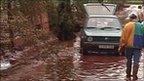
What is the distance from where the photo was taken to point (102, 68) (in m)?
15.7

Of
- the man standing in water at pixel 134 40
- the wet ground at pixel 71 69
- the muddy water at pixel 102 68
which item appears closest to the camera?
the man standing in water at pixel 134 40

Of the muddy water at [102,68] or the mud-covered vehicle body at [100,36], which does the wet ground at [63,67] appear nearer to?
the muddy water at [102,68]

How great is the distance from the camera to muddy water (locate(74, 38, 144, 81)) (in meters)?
13.7

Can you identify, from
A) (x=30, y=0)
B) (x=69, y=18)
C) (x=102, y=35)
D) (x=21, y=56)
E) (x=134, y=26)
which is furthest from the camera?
(x=69, y=18)

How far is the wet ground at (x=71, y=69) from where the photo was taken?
13.4 metres

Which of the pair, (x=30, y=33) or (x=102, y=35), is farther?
(x=102, y=35)

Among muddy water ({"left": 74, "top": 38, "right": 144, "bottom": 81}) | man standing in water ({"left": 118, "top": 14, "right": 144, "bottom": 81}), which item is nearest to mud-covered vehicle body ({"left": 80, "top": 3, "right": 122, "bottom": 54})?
muddy water ({"left": 74, "top": 38, "right": 144, "bottom": 81})

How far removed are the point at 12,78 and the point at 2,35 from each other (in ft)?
5.61

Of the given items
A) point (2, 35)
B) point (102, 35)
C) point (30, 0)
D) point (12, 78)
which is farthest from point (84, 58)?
point (30, 0)

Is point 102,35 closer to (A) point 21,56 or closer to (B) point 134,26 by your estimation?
(A) point 21,56

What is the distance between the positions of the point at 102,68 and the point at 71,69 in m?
1.11

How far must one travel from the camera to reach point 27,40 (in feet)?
36.7

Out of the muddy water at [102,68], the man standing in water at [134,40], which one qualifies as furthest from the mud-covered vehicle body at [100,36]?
the man standing in water at [134,40]

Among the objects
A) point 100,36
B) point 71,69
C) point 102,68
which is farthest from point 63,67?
point 100,36
